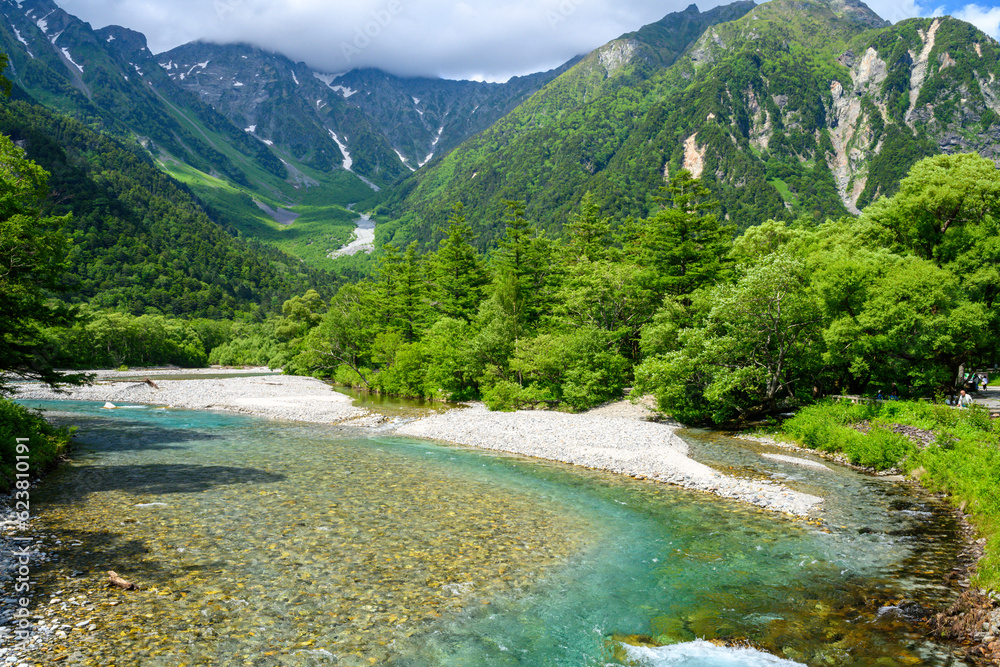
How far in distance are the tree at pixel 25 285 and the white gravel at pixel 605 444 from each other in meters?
19.1

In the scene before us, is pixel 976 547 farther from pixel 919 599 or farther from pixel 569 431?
pixel 569 431

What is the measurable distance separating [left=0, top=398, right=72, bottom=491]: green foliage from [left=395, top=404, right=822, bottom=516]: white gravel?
17.8m

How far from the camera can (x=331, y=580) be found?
37.5 ft

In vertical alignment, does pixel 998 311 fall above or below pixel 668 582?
above

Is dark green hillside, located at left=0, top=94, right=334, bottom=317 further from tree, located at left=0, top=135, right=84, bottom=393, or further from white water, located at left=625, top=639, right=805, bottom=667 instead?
white water, located at left=625, top=639, right=805, bottom=667

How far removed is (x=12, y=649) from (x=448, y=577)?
7739 millimetres

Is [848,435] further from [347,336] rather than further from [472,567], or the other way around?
[347,336]

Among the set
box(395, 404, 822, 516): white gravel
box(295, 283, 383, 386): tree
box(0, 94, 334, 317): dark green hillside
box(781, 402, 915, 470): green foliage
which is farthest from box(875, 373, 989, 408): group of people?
box(0, 94, 334, 317): dark green hillside

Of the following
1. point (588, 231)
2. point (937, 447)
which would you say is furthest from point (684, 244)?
point (937, 447)

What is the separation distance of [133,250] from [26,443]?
167823mm

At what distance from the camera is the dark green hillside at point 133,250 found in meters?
139

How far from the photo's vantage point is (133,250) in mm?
153750

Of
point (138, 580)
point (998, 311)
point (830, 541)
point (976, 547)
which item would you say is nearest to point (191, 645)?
point (138, 580)

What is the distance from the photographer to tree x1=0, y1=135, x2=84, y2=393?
59.2 feet
